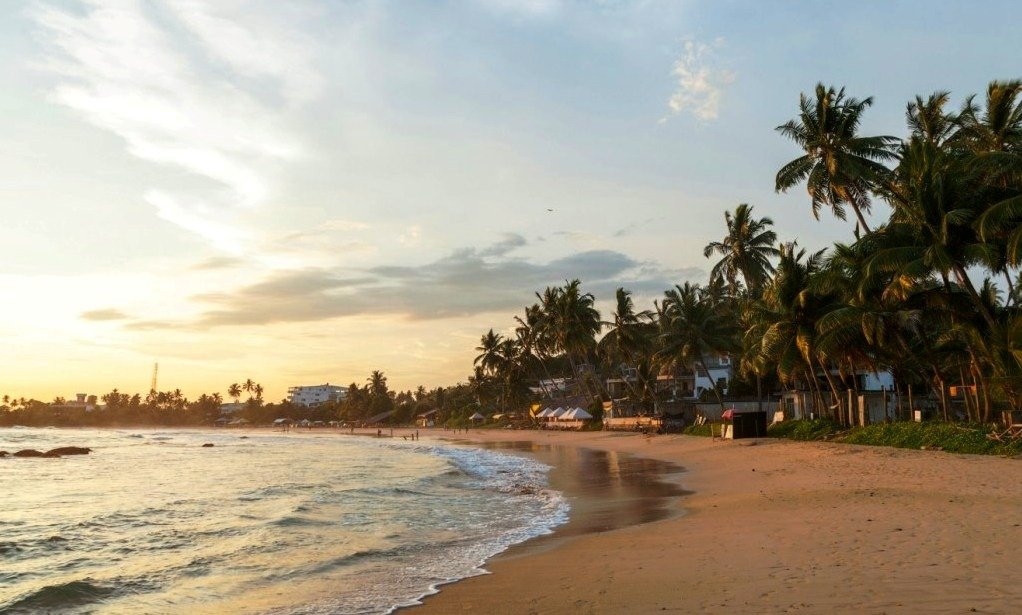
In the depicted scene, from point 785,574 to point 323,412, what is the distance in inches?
6235

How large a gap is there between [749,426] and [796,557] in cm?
2933

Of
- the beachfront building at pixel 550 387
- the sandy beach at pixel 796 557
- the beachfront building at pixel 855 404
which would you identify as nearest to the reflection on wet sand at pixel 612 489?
the sandy beach at pixel 796 557

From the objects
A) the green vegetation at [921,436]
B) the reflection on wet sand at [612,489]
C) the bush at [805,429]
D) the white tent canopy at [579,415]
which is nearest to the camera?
the reflection on wet sand at [612,489]

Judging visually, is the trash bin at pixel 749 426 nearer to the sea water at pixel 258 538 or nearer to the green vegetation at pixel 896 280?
the green vegetation at pixel 896 280

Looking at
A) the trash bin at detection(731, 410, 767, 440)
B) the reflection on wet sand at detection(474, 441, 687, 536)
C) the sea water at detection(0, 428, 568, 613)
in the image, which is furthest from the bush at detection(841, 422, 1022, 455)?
the sea water at detection(0, 428, 568, 613)

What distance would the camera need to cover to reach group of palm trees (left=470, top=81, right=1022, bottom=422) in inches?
917

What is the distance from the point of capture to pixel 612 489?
21.1 meters

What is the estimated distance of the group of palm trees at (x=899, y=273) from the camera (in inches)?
917

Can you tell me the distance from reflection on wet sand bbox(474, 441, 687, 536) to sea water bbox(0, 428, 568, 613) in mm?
761

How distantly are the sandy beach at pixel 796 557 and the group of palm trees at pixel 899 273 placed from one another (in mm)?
8493

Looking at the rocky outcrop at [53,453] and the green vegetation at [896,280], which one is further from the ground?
the green vegetation at [896,280]

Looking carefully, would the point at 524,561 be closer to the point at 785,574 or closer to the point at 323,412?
the point at 785,574

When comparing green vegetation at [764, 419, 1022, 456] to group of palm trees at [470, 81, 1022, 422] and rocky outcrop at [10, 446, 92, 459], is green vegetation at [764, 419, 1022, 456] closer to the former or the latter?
group of palm trees at [470, 81, 1022, 422]

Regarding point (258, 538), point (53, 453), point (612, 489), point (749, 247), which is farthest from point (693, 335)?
point (53, 453)
